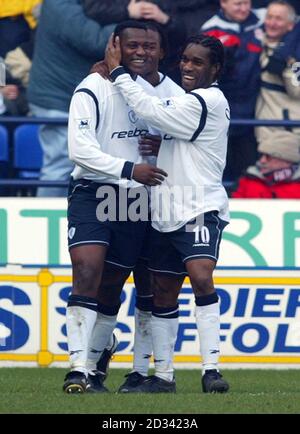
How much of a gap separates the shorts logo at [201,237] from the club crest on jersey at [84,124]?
3.00 feet

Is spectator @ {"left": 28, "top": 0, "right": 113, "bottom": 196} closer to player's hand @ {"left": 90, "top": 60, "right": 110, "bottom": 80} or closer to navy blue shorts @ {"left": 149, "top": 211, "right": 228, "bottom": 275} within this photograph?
player's hand @ {"left": 90, "top": 60, "right": 110, "bottom": 80}

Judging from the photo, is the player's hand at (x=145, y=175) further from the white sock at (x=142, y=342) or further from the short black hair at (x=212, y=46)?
the white sock at (x=142, y=342)

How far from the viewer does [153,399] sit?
311 inches

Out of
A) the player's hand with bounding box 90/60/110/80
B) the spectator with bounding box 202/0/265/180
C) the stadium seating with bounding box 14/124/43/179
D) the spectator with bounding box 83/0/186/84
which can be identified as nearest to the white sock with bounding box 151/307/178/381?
the player's hand with bounding box 90/60/110/80

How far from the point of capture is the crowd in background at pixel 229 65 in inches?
485

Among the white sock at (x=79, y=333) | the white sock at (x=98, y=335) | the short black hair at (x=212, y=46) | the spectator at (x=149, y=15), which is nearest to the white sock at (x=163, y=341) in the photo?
the white sock at (x=98, y=335)

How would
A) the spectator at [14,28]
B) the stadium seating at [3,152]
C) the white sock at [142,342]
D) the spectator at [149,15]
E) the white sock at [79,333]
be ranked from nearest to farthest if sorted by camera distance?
the white sock at [79,333] → the white sock at [142,342] → the spectator at [149,15] → the stadium seating at [3,152] → the spectator at [14,28]

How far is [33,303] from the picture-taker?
1089 centimetres

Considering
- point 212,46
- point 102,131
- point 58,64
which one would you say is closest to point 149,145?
point 102,131

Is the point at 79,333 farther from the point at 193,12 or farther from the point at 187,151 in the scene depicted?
the point at 193,12

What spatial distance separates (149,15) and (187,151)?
411cm
